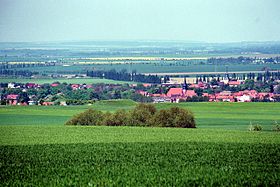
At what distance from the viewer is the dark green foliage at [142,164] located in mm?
15773

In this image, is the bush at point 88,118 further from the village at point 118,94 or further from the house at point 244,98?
the house at point 244,98

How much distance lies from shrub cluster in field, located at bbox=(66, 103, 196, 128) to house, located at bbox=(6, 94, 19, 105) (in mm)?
25032

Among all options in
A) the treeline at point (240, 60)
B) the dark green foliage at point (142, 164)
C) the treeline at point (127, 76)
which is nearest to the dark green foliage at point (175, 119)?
the dark green foliage at point (142, 164)

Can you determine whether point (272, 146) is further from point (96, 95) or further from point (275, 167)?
point (96, 95)

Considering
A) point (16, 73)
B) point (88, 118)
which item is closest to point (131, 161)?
point (88, 118)

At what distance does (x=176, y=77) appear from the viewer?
13175 cm

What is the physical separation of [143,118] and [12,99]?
32.9m

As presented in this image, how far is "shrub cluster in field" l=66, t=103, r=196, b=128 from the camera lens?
4284 cm

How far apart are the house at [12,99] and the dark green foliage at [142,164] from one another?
4674 centimetres

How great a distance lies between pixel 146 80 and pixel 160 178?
103770 millimetres

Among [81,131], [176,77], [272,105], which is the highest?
[81,131]

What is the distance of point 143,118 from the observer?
145 ft

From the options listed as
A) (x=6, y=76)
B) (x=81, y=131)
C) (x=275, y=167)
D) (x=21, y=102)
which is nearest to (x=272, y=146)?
(x=275, y=167)

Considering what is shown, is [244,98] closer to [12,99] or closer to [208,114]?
[208,114]
